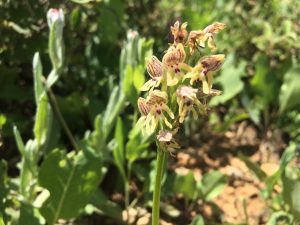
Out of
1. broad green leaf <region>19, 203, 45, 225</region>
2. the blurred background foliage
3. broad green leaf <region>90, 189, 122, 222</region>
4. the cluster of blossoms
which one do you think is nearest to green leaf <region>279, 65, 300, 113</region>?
the blurred background foliage

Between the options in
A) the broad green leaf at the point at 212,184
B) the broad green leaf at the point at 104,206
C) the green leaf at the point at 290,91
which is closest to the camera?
the broad green leaf at the point at 104,206

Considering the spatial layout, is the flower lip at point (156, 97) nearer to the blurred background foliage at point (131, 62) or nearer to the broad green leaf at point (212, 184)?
the blurred background foliage at point (131, 62)

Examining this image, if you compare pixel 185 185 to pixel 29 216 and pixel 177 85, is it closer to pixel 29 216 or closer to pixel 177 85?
pixel 29 216

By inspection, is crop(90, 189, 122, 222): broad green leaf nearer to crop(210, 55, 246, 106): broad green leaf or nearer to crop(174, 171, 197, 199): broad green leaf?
crop(174, 171, 197, 199): broad green leaf

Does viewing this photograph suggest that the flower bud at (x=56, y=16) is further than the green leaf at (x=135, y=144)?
No

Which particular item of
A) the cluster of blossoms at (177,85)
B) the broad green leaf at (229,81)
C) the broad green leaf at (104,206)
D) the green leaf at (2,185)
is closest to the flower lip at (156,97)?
the cluster of blossoms at (177,85)

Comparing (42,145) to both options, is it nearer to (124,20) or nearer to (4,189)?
(4,189)

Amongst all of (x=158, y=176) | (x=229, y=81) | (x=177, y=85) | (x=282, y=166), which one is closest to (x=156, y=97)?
(x=177, y=85)
